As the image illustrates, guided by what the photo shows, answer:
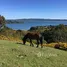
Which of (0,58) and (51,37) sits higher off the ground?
(0,58)

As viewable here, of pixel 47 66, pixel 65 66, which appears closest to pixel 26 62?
pixel 47 66

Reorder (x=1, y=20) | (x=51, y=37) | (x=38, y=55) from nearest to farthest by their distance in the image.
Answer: (x=38, y=55) → (x=1, y=20) → (x=51, y=37)

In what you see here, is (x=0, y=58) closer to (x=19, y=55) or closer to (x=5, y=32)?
(x=19, y=55)

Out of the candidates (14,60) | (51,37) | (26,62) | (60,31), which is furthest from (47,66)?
(60,31)

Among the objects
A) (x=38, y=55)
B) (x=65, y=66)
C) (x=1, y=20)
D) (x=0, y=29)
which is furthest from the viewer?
(x=0, y=29)

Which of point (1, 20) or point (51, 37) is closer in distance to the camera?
point (1, 20)

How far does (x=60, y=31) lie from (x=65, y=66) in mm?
41115

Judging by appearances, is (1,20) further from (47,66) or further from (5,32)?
(47,66)

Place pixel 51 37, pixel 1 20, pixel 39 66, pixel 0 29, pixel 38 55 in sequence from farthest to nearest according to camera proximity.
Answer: pixel 51 37
pixel 0 29
pixel 1 20
pixel 38 55
pixel 39 66

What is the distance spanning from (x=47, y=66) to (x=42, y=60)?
52.0 inches

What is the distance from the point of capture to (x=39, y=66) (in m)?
13.8

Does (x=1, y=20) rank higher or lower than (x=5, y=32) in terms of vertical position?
higher

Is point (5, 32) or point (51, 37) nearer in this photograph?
point (5, 32)

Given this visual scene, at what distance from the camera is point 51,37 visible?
52.2m
